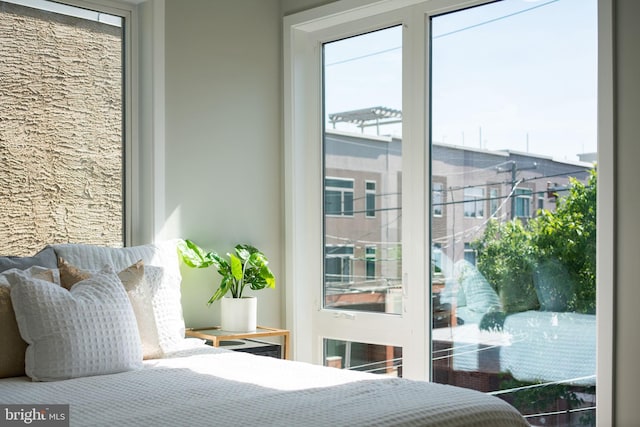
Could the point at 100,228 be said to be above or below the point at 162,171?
below

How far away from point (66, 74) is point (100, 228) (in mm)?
761

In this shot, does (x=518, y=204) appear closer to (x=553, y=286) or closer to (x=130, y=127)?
(x=553, y=286)

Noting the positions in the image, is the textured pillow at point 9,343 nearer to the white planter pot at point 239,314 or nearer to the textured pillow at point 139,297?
the textured pillow at point 139,297

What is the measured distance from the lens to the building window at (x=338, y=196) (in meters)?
4.25

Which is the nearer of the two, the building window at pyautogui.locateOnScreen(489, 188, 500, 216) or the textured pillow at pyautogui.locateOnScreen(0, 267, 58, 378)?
the textured pillow at pyautogui.locateOnScreen(0, 267, 58, 378)

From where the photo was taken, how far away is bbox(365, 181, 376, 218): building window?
4.14 metres

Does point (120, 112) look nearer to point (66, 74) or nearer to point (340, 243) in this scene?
point (66, 74)

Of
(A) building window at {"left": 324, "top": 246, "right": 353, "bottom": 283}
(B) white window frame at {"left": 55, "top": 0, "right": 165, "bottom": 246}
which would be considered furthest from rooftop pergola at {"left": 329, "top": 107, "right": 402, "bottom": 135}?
(B) white window frame at {"left": 55, "top": 0, "right": 165, "bottom": 246}

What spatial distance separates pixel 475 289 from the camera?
3691 millimetres

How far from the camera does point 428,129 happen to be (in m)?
3.87

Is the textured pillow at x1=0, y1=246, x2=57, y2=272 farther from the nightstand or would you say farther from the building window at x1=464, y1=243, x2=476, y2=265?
the building window at x1=464, y1=243, x2=476, y2=265

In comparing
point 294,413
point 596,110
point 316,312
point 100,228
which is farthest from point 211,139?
point 294,413

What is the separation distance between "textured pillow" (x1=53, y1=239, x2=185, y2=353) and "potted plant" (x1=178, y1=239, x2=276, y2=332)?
1.03 ft

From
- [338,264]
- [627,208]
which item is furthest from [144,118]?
[627,208]
